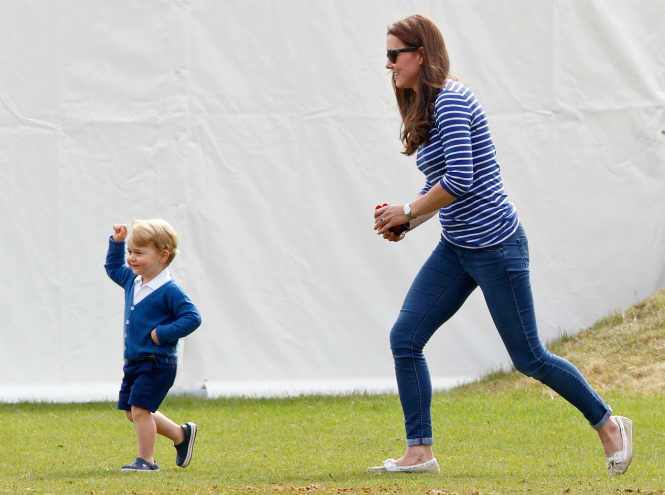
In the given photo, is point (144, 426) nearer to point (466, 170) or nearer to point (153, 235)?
point (153, 235)

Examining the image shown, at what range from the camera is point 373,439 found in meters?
5.04

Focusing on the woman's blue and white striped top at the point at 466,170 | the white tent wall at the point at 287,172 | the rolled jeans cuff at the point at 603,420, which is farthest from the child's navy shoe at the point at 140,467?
the white tent wall at the point at 287,172

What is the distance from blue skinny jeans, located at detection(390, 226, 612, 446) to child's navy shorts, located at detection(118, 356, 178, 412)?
96 centimetres

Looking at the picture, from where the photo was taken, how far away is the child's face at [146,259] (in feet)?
13.0

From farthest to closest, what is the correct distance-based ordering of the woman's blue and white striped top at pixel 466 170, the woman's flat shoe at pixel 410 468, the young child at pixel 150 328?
the young child at pixel 150 328
the woman's flat shoe at pixel 410 468
the woman's blue and white striped top at pixel 466 170

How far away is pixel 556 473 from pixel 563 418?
168 centimetres

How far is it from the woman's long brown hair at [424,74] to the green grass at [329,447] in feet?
4.16

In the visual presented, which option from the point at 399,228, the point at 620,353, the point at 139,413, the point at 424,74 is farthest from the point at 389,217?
the point at 620,353

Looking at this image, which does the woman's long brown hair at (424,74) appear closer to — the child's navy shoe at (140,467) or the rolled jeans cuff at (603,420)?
the rolled jeans cuff at (603,420)

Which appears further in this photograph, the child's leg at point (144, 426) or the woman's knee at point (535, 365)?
the child's leg at point (144, 426)

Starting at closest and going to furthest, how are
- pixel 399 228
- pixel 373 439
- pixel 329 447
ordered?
pixel 399 228, pixel 329 447, pixel 373 439

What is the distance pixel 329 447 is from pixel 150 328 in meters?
1.35

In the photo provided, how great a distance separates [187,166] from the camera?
6.62 meters

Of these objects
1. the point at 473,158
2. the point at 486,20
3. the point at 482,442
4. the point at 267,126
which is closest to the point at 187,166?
the point at 267,126
